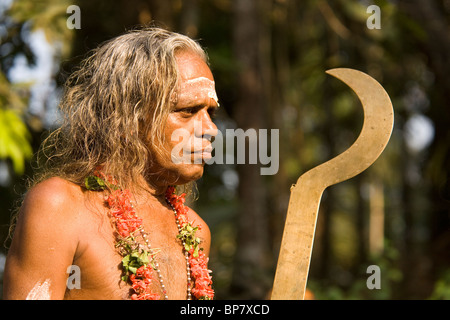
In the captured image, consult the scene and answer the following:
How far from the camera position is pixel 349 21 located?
11.5 meters

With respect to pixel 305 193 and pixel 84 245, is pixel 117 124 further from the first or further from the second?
pixel 305 193

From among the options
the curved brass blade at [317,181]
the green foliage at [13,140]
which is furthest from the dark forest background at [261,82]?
the curved brass blade at [317,181]

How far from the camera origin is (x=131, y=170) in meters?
2.60

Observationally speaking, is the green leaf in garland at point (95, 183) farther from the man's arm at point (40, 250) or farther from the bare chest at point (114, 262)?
the man's arm at point (40, 250)

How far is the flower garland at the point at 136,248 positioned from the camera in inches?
94.4

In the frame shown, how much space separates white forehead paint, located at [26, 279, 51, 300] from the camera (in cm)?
215

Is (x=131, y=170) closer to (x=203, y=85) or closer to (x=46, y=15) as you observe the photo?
(x=203, y=85)

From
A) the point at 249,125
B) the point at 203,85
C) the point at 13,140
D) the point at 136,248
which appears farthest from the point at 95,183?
the point at 249,125

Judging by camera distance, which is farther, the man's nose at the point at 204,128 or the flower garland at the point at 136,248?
the man's nose at the point at 204,128

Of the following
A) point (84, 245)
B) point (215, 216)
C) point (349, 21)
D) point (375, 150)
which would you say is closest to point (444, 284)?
point (375, 150)

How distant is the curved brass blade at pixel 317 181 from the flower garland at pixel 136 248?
21.5 inches

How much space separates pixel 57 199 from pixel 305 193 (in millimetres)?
900

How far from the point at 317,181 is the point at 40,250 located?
3.30 ft

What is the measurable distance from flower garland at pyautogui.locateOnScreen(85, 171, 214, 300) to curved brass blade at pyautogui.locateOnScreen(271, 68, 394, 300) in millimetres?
546
